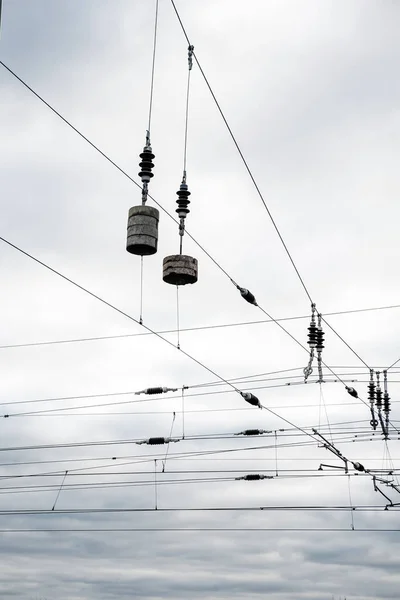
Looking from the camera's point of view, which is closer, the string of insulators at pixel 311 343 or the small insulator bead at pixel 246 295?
the small insulator bead at pixel 246 295

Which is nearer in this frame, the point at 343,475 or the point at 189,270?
the point at 189,270

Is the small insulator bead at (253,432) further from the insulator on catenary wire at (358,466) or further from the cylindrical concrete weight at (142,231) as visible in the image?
the cylindrical concrete weight at (142,231)

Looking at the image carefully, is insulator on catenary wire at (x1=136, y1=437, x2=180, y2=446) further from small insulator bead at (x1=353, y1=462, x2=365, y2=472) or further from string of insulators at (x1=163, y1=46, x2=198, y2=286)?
string of insulators at (x1=163, y1=46, x2=198, y2=286)

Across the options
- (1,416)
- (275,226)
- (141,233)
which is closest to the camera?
(141,233)

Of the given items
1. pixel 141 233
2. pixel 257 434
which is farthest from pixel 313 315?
pixel 141 233

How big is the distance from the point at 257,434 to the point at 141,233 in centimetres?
1808

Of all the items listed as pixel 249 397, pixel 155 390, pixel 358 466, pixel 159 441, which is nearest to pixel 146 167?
pixel 249 397

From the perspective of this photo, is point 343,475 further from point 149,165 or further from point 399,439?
point 149,165

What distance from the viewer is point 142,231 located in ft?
53.4

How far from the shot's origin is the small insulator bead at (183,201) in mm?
18406

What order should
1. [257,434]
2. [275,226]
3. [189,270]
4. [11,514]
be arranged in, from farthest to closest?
[11,514] < [257,434] < [275,226] < [189,270]

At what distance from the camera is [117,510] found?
39.9 m

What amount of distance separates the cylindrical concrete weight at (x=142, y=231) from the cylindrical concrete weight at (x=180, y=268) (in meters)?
1.46

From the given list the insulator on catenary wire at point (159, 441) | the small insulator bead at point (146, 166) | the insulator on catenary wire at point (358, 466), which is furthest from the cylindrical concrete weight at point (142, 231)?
the insulator on catenary wire at point (358, 466)
